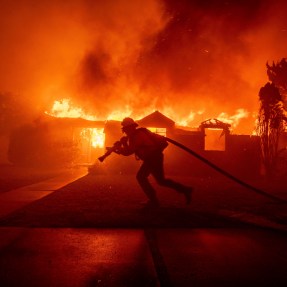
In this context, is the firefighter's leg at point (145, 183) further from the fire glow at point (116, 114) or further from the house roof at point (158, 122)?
the fire glow at point (116, 114)

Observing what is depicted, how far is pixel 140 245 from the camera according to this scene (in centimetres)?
386

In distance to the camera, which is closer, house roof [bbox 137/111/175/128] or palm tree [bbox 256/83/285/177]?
palm tree [bbox 256/83/285/177]

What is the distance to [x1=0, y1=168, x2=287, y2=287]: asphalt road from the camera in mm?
2901

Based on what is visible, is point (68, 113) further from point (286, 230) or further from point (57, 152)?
point (286, 230)

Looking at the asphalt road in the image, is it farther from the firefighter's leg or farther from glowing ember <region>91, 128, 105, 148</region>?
glowing ember <region>91, 128, 105, 148</region>

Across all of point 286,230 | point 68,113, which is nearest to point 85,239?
point 286,230

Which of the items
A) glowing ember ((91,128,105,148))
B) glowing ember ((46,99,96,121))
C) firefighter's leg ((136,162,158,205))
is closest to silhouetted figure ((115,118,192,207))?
firefighter's leg ((136,162,158,205))

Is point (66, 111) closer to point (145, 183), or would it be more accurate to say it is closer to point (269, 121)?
point (269, 121)

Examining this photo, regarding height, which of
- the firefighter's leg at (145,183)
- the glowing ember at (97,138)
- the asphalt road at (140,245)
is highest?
the glowing ember at (97,138)

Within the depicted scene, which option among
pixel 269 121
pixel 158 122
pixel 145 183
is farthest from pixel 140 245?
pixel 158 122

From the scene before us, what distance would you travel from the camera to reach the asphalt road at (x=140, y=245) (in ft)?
9.52

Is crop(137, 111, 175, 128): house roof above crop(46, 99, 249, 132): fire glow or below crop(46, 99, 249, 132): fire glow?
below

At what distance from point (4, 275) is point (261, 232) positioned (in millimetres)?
3394

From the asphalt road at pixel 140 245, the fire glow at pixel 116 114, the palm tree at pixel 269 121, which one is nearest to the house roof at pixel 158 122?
the palm tree at pixel 269 121
